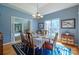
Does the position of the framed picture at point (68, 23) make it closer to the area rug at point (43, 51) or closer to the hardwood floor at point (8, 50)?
the area rug at point (43, 51)

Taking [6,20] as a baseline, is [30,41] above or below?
below

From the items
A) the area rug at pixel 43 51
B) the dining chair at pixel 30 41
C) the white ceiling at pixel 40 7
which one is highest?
the white ceiling at pixel 40 7

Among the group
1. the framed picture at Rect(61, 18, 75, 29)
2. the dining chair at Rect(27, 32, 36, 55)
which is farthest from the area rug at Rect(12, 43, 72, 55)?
the framed picture at Rect(61, 18, 75, 29)

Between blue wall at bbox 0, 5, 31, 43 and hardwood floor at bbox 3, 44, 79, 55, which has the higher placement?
blue wall at bbox 0, 5, 31, 43

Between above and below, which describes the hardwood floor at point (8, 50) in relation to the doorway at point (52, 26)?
below

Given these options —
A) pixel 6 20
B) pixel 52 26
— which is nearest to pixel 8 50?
pixel 6 20

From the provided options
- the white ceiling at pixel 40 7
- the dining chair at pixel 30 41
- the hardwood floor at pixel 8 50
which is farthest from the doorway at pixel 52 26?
the hardwood floor at pixel 8 50

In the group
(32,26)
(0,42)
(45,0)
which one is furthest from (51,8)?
(0,42)

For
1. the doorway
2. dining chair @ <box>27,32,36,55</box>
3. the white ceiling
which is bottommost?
dining chair @ <box>27,32,36,55</box>

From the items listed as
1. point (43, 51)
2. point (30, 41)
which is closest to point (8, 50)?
point (30, 41)

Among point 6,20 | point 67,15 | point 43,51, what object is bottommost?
point 43,51

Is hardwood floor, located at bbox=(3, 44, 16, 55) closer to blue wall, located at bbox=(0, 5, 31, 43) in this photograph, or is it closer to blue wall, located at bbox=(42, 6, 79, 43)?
blue wall, located at bbox=(0, 5, 31, 43)

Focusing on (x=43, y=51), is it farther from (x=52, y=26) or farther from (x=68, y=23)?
(x=68, y=23)
